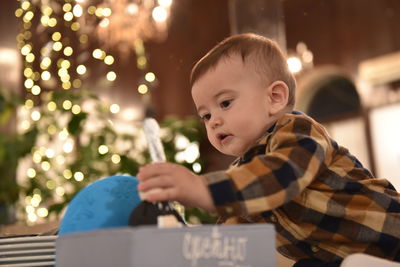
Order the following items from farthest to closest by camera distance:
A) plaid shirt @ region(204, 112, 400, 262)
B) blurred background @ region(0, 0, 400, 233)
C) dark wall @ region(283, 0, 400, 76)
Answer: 1. dark wall @ region(283, 0, 400, 76)
2. blurred background @ region(0, 0, 400, 233)
3. plaid shirt @ region(204, 112, 400, 262)

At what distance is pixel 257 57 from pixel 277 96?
82 mm

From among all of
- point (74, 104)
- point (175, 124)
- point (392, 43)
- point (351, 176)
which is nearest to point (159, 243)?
point (351, 176)

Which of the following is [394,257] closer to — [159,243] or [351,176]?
[351,176]

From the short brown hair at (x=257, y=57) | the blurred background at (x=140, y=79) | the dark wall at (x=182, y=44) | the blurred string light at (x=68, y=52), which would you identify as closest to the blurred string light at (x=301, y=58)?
the blurred background at (x=140, y=79)

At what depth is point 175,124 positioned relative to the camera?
3.84m

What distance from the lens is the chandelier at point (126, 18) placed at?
403 cm

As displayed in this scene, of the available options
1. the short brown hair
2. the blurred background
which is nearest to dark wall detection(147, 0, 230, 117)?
the blurred background

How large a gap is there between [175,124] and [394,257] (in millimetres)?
2815

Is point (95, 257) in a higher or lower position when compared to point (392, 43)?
lower

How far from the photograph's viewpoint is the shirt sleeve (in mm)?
842

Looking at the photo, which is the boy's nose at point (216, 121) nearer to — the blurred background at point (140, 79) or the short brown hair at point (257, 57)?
the short brown hair at point (257, 57)

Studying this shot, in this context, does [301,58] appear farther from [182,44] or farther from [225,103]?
[225,103]

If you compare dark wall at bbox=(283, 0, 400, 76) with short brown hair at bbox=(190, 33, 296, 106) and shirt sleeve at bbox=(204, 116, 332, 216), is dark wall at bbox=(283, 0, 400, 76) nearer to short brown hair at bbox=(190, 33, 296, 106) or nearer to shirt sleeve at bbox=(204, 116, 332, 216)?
short brown hair at bbox=(190, 33, 296, 106)

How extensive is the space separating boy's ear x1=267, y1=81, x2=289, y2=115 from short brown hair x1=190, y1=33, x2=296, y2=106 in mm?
19
